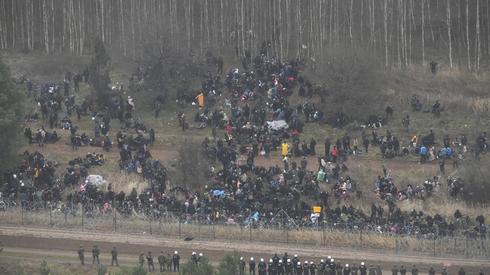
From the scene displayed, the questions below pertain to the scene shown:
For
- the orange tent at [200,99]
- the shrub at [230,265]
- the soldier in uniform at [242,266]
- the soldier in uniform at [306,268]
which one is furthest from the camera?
the orange tent at [200,99]

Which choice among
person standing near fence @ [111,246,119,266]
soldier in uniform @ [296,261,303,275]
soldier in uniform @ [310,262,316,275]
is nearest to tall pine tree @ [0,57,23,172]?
person standing near fence @ [111,246,119,266]

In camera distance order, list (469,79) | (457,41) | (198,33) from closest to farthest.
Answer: (469,79)
(457,41)
(198,33)

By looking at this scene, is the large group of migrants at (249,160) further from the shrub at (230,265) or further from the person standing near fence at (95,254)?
the shrub at (230,265)

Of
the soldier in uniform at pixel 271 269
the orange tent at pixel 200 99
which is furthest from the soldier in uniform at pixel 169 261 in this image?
the orange tent at pixel 200 99

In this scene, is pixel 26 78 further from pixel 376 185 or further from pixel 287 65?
pixel 376 185

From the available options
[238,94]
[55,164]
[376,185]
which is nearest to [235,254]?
[376,185]

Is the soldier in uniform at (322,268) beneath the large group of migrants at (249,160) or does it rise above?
beneath

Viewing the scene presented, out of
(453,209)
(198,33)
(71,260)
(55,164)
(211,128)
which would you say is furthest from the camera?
(198,33)

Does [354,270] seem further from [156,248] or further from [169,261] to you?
[156,248]
